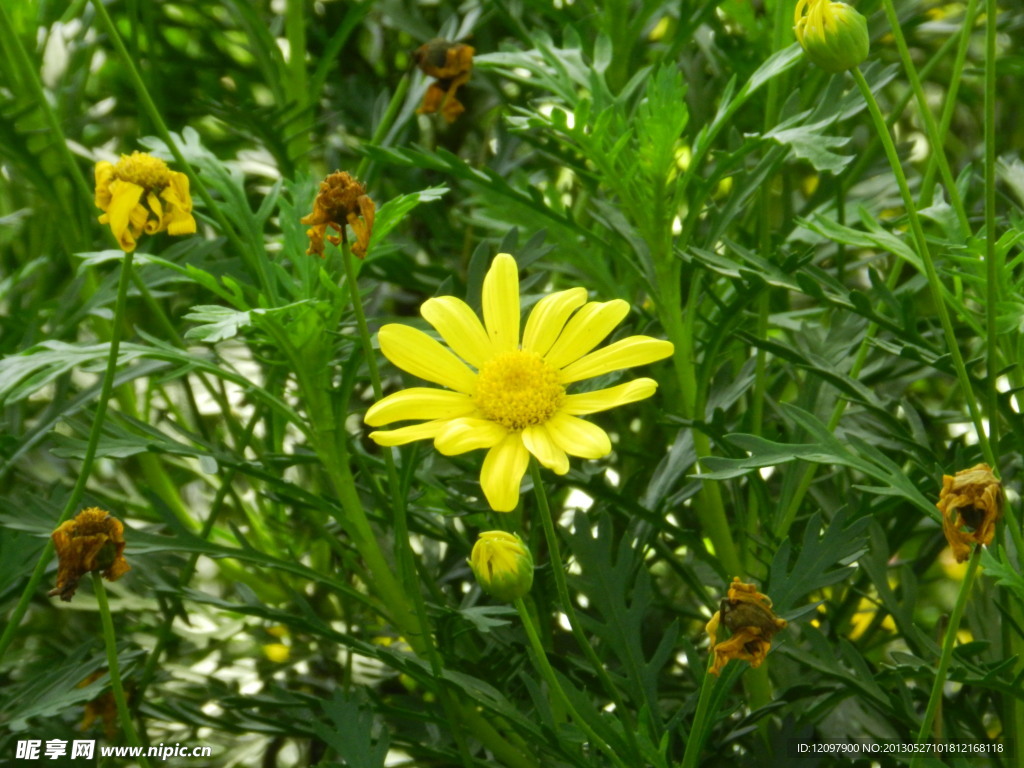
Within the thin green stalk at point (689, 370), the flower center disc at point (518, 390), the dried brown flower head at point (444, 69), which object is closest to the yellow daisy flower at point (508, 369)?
the flower center disc at point (518, 390)

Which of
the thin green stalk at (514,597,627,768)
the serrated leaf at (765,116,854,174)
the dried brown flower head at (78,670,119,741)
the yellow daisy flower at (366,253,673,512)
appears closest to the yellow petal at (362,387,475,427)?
the yellow daisy flower at (366,253,673,512)

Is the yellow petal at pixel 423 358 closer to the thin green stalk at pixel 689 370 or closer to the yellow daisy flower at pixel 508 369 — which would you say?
the yellow daisy flower at pixel 508 369

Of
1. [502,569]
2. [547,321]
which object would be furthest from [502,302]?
[502,569]

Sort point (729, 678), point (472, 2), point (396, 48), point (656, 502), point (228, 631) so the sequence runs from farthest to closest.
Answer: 1. point (396, 48)
2. point (472, 2)
3. point (228, 631)
4. point (656, 502)
5. point (729, 678)

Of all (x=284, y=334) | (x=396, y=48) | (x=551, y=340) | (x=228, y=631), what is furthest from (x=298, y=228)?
(x=396, y=48)

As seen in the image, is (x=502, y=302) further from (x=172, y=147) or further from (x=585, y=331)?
(x=172, y=147)

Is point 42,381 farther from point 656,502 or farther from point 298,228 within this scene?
point 656,502

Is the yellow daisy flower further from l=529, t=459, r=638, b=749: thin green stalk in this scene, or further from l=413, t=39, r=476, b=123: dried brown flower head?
l=413, t=39, r=476, b=123: dried brown flower head
